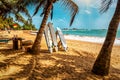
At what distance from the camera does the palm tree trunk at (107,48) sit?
6.85m

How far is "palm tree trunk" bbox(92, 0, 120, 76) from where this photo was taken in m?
6.85

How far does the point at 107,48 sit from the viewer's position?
22.9ft

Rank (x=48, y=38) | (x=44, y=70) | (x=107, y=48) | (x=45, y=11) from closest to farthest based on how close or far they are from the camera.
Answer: (x=107, y=48)
(x=44, y=70)
(x=45, y=11)
(x=48, y=38)

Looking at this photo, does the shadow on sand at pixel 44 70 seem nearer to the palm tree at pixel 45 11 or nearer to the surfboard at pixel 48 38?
the palm tree at pixel 45 11

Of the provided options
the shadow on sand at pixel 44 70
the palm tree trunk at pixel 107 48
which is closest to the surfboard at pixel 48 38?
the shadow on sand at pixel 44 70

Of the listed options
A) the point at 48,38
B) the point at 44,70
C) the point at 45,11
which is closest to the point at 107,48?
the point at 44,70

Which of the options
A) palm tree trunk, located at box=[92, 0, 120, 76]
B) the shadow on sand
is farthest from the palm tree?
palm tree trunk, located at box=[92, 0, 120, 76]

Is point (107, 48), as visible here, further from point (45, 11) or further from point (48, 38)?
point (48, 38)

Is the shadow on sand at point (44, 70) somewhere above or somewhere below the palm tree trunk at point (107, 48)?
below

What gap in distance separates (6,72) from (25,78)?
1071 mm

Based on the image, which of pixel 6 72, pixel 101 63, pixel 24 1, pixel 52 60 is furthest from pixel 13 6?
pixel 101 63

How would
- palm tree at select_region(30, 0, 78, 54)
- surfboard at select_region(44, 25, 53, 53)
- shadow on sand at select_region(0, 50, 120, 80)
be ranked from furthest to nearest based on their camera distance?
surfboard at select_region(44, 25, 53, 53), palm tree at select_region(30, 0, 78, 54), shadow on sand at select_region(0, 50, 120, 80)

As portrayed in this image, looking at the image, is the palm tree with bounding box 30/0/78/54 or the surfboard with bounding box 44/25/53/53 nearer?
the palm tree with bounding box 30/0/78/54

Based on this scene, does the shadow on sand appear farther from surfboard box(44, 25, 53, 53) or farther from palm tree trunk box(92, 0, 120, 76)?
surfboard box(44, 25, 53, 53)
